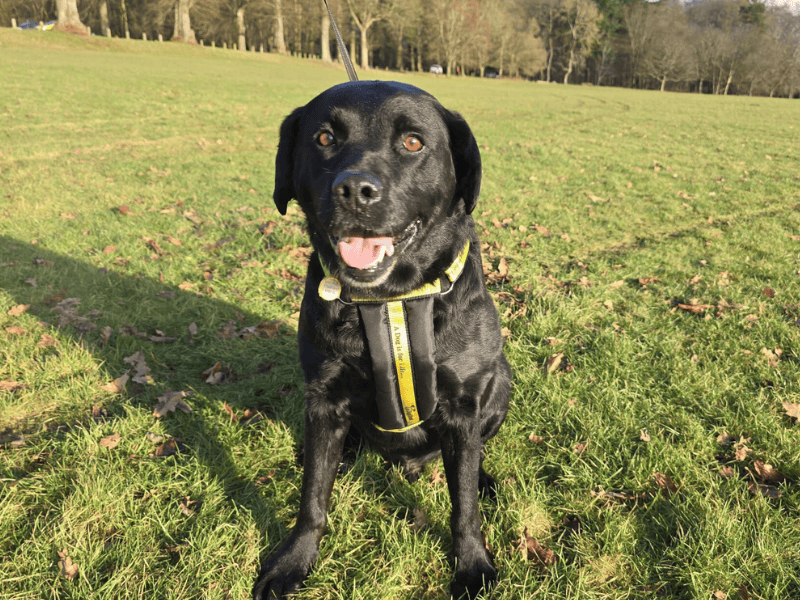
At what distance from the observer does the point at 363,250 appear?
6.88ft

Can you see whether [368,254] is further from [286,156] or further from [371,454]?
[371,454]

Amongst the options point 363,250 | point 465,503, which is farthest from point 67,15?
point 465,503

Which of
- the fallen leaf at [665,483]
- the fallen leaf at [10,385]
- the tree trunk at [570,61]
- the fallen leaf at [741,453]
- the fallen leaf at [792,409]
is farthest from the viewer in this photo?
the tree trunk at [570,61]

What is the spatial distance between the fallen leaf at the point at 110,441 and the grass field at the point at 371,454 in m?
0.02

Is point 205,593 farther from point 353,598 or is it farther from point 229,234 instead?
point 229,234

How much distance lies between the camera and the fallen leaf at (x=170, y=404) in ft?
10.8

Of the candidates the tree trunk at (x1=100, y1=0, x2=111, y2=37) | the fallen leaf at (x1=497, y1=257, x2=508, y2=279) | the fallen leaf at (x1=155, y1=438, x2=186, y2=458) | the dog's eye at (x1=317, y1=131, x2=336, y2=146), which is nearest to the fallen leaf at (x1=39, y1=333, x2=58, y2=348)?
the fallen leaf at (x1=155, y1=438, x2=186, y2=458)

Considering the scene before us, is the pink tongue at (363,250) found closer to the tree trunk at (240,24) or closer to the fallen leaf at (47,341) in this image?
the fallen leaf at (47,341)

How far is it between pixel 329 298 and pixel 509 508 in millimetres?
1511

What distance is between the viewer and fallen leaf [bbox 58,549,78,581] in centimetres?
216

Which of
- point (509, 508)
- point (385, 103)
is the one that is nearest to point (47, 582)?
point (509, 508)

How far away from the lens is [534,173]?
1125 centimetres

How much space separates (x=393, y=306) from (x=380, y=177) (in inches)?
22.3

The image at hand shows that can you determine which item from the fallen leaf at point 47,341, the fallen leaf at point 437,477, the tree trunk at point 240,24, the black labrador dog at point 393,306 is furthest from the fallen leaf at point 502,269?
the tree trunk at point 240,24
